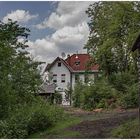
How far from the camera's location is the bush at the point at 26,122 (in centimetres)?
1552

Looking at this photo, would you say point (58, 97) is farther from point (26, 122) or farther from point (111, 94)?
point (26, 122)

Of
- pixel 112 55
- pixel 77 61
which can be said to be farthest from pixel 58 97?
pixel 112 55

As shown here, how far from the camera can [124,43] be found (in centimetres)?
3959

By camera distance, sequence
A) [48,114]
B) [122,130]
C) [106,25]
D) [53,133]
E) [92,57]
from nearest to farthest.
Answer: [122,130]
[53,133]
[48,114]
[106,25]
[92,57]

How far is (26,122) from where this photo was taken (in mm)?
17453

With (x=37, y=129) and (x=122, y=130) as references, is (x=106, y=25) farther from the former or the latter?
(x=122, y=130)

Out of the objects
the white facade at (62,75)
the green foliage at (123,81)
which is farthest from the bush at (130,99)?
the white facade at (62,75)

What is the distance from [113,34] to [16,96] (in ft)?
70.5

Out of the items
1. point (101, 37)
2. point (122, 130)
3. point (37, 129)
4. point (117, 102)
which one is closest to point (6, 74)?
point (37, 129)

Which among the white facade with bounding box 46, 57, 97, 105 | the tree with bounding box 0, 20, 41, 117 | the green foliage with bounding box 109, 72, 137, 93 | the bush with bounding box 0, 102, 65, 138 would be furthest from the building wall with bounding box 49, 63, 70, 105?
the bush with bounding box 0, 102, 65, 138

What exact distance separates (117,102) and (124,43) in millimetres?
8671

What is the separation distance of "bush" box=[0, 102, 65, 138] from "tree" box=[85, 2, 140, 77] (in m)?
18.2

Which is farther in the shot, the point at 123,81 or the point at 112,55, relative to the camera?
the point at 112,55

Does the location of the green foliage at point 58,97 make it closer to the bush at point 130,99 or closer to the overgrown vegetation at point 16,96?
the bush at point 130,99
